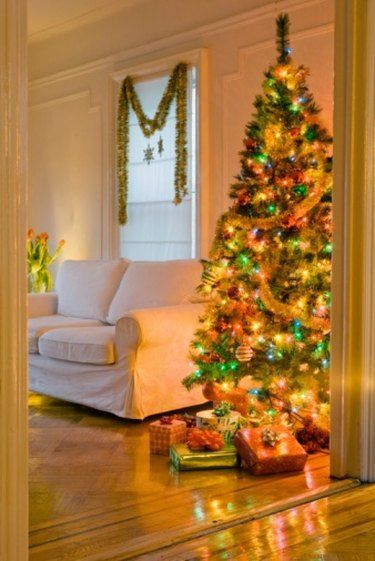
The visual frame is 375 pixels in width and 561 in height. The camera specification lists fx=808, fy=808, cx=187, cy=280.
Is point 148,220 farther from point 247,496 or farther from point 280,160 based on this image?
point 247,496

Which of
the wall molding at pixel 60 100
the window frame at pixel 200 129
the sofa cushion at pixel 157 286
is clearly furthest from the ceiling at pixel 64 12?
the sofa cushion at pixel 157 286

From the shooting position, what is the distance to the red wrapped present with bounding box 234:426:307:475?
3490 mm

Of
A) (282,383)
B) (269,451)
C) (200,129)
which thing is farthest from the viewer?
(200,129)

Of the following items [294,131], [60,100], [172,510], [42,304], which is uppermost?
[60,100]

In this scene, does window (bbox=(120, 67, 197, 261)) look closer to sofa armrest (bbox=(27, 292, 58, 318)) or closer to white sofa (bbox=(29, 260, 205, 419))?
white sofa (bbox=(29, 260, 205, 419))

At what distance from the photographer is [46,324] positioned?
17.7 feet

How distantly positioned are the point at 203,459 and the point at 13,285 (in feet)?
6.02

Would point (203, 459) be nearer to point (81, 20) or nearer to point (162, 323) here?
point (162, 323)

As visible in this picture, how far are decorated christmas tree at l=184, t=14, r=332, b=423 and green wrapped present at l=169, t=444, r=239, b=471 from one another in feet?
1.75

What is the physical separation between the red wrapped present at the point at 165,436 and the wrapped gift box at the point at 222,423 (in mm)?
106

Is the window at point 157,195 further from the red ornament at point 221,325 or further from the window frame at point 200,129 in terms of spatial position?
the red ornament at point 221,325

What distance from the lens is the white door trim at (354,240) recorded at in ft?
10.8

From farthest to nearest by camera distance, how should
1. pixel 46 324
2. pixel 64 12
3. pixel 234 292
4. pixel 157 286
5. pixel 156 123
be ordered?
pixel 64 12, pixel 156 123, pixel 46 324, pixel 157 286, pixel 234 292

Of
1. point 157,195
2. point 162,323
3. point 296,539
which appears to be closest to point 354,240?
point 296,539
